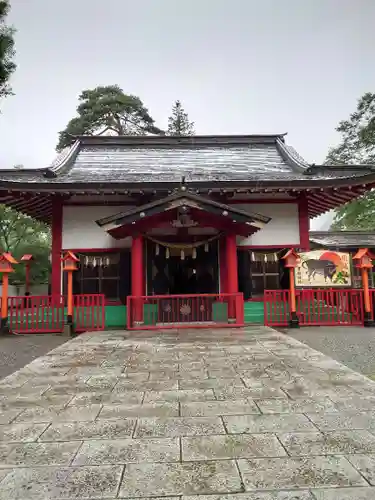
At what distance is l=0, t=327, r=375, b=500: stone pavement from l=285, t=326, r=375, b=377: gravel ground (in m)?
0.55

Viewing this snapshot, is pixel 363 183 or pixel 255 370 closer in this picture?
pixel 255 370

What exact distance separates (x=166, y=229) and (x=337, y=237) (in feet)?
35.5

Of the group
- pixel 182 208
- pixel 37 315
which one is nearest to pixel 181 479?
pixel 182 208

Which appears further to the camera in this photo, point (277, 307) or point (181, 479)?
point (277, 307)

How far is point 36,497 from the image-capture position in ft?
6.93

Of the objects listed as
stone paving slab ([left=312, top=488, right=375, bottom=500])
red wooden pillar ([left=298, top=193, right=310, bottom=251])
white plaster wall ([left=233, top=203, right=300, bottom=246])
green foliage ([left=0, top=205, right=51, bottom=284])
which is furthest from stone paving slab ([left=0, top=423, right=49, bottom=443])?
green foliage ([left=0, top=205, right=51, bottom=284])

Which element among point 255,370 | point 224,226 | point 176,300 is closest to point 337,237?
point 224,226

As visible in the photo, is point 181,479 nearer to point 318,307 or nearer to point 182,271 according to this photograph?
point 318,307

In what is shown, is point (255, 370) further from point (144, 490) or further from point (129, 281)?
point (129, 281)

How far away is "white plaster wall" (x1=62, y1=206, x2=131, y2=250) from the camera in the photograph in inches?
→ 422

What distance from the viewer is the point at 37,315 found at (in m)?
9.68

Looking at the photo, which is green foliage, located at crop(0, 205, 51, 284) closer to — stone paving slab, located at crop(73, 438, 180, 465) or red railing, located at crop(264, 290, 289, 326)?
red railing, located at crop(264, 290, 289, 326)

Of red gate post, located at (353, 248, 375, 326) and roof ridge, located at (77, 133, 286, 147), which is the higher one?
roof ridge, located at (77, 133, 286, 147)

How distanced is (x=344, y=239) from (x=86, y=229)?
12834 mm
